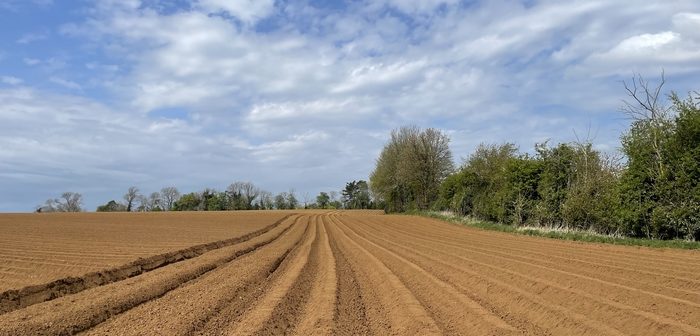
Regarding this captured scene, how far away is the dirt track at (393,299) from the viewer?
670cm

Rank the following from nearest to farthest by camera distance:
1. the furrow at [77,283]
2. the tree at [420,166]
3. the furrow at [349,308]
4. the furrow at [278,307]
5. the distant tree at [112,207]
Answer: the furrow at [278,307] → the furrow at [349,308] → the furrow at [77,283] → the tree at [420,166] → the distant tree at [112,207]

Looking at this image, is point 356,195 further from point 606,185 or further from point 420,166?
point 606,185

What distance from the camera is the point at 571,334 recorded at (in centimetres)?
639

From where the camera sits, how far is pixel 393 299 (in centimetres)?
880

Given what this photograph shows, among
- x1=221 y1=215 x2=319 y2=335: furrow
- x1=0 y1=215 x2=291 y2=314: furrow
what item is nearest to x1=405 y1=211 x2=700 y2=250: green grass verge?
x1=221 y1=215 x2=319 y2=335: furrow

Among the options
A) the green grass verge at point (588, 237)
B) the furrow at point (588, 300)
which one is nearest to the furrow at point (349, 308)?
the furrow at point (588, 300)

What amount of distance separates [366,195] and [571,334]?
112063 mm

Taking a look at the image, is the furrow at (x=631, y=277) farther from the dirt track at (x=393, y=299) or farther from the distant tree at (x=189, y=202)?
the distant tree at (x=189, y=202)

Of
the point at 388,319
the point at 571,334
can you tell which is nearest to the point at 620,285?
the point at 571,334

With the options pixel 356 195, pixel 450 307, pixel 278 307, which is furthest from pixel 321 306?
pixel 356 195

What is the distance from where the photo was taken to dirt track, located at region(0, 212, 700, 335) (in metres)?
6.70

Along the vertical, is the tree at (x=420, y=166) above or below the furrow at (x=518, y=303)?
above

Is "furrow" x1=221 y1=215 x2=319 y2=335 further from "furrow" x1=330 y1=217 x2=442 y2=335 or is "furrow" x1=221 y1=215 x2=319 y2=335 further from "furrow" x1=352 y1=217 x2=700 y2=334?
"furrow" x1=352 y1=217 x2=700 y2=334

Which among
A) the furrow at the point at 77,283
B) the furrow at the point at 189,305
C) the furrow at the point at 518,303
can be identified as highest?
the furrow at the point at 77,283
